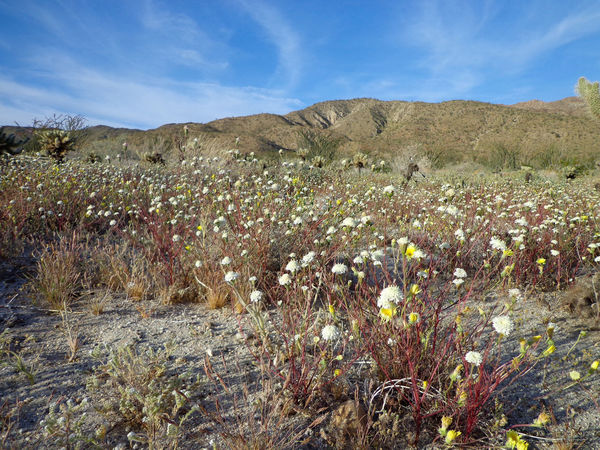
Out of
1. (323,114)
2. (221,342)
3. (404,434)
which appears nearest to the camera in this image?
(404,434)

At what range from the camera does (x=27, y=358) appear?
2186 millimetres

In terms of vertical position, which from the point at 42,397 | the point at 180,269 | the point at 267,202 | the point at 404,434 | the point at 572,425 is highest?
the point at 267,202

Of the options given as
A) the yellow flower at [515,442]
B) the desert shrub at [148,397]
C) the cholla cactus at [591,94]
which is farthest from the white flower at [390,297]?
the cholla cactus at [591,94]

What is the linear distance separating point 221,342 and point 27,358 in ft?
4.51

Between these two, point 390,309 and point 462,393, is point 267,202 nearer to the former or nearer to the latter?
point 390,309

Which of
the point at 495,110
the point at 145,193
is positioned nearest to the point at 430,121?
the point at 495,110

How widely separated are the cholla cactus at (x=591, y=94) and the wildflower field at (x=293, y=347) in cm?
689

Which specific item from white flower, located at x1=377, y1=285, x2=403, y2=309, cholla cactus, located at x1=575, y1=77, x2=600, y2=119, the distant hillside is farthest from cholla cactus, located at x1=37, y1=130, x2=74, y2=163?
cholla cactus, located at x1=575, y1=77, x2=600, y2=119

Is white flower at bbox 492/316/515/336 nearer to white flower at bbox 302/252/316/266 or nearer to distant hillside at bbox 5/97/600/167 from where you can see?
white flower at bbox 302/252/316/266

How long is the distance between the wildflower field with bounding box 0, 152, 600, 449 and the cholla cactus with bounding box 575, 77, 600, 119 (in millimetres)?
6895

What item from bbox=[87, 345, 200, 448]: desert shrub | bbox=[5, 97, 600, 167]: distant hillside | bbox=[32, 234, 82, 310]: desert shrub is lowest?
bbox=[87, 345, 200, 448]: desert shrub

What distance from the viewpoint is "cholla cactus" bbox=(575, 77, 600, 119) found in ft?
28.0

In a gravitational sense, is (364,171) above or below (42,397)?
above

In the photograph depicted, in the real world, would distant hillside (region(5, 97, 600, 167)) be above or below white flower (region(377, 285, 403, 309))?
above
